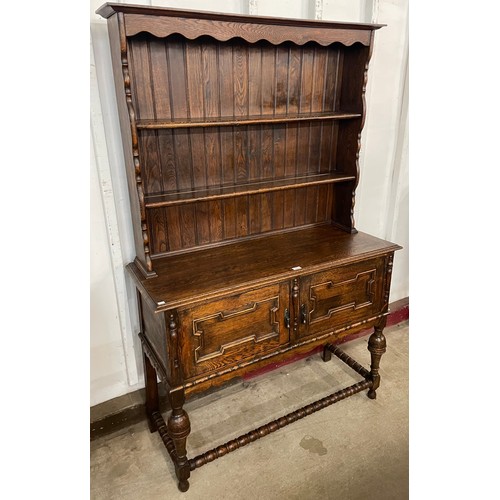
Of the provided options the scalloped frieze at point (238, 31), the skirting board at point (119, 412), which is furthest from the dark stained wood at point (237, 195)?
the skirting board at point (119, 412)

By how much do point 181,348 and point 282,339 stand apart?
1.69 ft

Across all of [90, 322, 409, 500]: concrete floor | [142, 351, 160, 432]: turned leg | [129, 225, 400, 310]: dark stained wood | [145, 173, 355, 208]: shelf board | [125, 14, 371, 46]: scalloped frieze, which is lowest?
[90, 322, 409, 500]: concrete floor

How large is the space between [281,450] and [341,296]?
90cm

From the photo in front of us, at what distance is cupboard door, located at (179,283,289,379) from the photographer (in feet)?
5.76

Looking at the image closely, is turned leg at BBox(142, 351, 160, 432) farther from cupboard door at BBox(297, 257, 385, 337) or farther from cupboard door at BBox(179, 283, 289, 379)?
cupboard door at BBox(297, 257, 385, 337)

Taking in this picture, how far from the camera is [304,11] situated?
2168mm

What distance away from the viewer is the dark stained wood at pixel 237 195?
5.73 feet

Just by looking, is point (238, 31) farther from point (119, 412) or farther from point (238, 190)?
point (119, 412)

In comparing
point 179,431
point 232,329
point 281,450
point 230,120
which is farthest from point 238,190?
point 281,450

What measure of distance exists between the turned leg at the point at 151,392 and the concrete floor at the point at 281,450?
4.0 inches

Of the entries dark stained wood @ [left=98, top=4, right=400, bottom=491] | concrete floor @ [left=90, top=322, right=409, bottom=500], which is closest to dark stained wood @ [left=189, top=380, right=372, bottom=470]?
dark stained wood @ [left=98, top=4, right=400, bottom=491]
